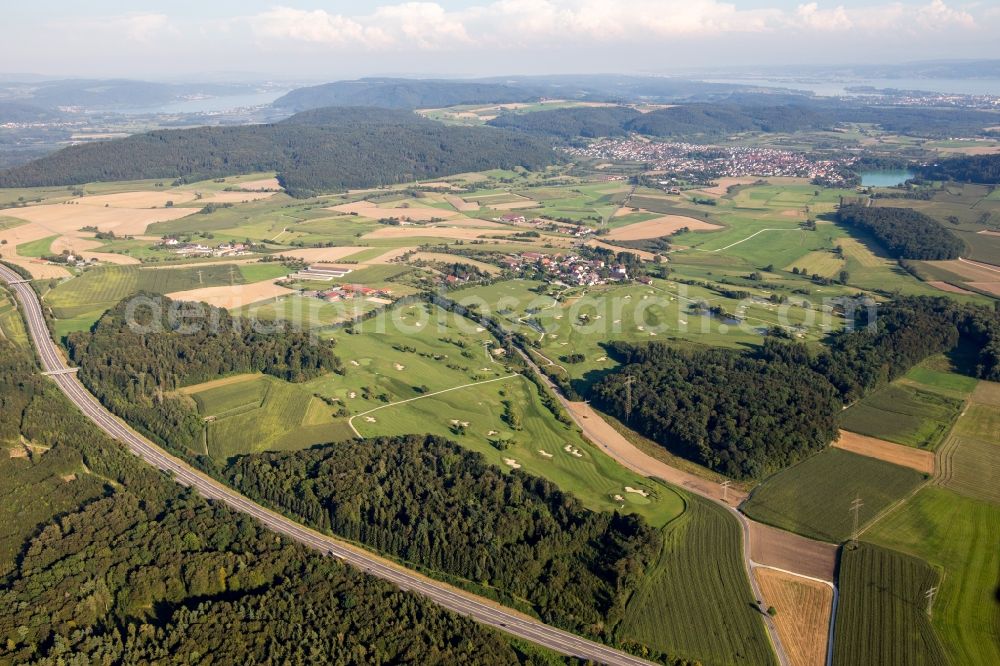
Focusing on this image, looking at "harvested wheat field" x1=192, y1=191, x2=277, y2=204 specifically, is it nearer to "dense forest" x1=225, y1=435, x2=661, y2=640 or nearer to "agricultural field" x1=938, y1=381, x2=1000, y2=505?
"dense forest" x1=225, y1=435, x2=661, y2=640

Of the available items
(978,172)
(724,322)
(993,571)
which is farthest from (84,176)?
(978,172)

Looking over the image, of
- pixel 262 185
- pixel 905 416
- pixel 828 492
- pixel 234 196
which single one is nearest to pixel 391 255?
pixel 234 196

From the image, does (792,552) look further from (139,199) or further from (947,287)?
(139,199)

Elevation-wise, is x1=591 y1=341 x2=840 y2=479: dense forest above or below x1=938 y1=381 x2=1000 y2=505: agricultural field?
above

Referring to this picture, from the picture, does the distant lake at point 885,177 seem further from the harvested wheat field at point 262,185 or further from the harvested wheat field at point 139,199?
the harvested wheat field at point 139,199

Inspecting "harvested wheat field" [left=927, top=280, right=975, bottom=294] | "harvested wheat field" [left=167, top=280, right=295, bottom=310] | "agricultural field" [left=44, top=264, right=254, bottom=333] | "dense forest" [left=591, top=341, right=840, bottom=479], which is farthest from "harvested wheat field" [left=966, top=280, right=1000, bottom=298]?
"agricultural field" [left=44, top=264, right=254, bottom=333]

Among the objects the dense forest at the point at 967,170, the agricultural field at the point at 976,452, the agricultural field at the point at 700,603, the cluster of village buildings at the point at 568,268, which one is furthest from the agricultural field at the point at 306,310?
the dense forest at the point at 967,170
